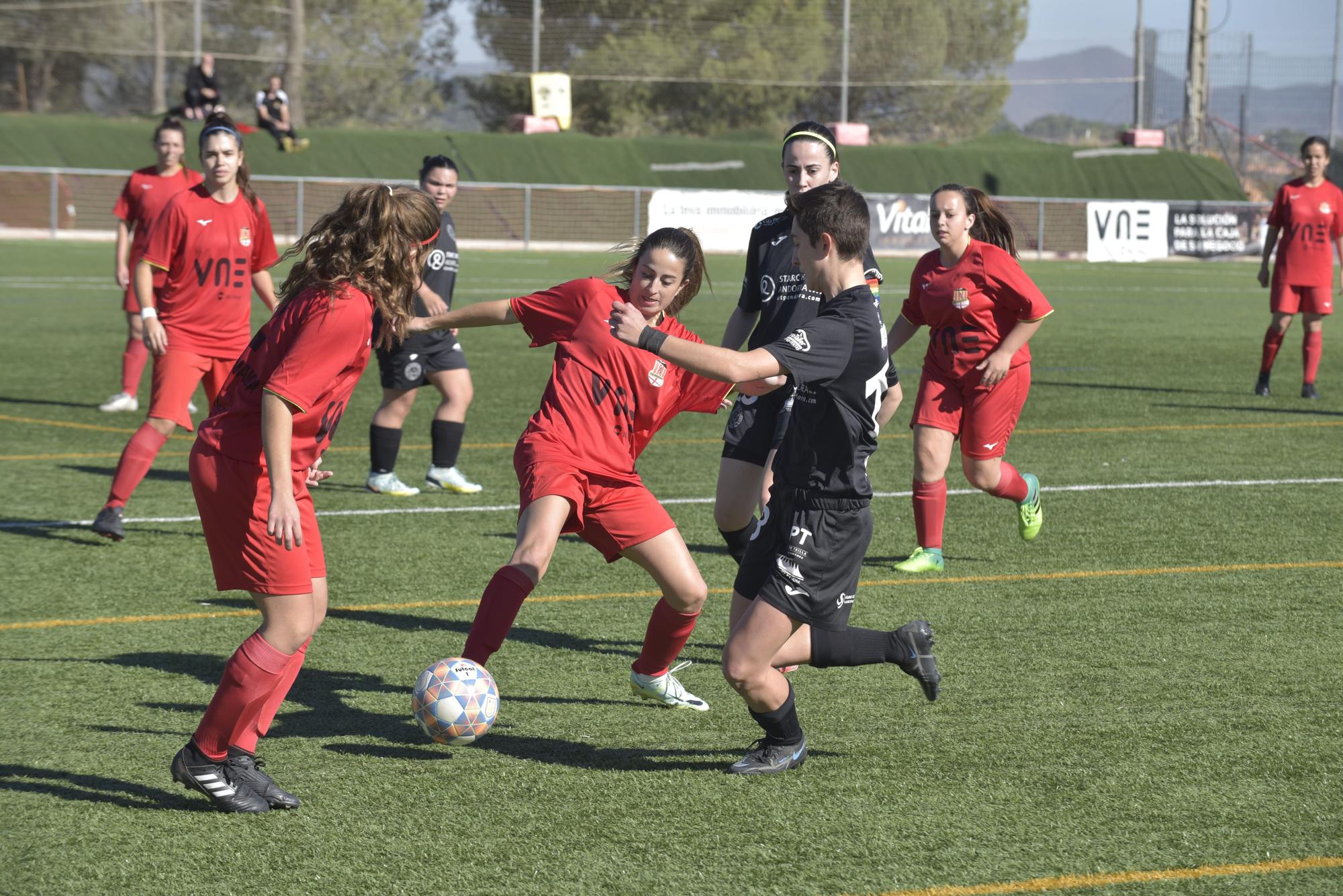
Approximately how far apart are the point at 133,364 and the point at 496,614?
848 cm

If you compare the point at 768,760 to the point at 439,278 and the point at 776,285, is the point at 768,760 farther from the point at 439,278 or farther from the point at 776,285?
the point at 439,278

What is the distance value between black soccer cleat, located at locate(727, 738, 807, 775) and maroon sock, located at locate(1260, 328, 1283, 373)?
10.7 metres

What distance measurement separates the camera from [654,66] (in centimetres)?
5000

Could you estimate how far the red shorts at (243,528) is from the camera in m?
4.09

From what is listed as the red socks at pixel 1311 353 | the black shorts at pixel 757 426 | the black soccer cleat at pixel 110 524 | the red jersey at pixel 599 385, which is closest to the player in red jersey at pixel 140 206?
the black soccer cleat at pixel 110 524

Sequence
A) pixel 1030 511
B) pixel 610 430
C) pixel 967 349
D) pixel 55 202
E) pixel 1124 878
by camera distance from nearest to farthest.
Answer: pixel 1124 878 < pixel 610 430 < pixel 967 349 < pixel 1030 511 < pixel 55 202

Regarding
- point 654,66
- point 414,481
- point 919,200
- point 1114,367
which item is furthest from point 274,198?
point 414,481

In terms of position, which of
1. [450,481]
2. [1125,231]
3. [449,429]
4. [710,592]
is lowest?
[710,592]

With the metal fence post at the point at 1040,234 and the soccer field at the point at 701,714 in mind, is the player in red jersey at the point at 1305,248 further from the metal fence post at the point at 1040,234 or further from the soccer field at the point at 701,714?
the metal fence post at the point at 1040,234

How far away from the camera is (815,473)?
176 inches

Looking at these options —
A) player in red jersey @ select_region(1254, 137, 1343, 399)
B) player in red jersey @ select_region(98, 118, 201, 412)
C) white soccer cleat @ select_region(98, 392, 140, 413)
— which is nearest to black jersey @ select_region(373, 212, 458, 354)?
player in red jersey @ select_region(98, 118, 201, 412)

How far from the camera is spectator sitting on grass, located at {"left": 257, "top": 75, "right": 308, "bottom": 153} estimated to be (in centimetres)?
3678

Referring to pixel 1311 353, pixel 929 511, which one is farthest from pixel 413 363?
pixel 1311 353

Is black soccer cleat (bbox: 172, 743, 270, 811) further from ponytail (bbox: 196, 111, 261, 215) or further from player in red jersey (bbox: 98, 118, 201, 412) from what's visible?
player in red jersey (bbox: 98, 118, 201, 412)
